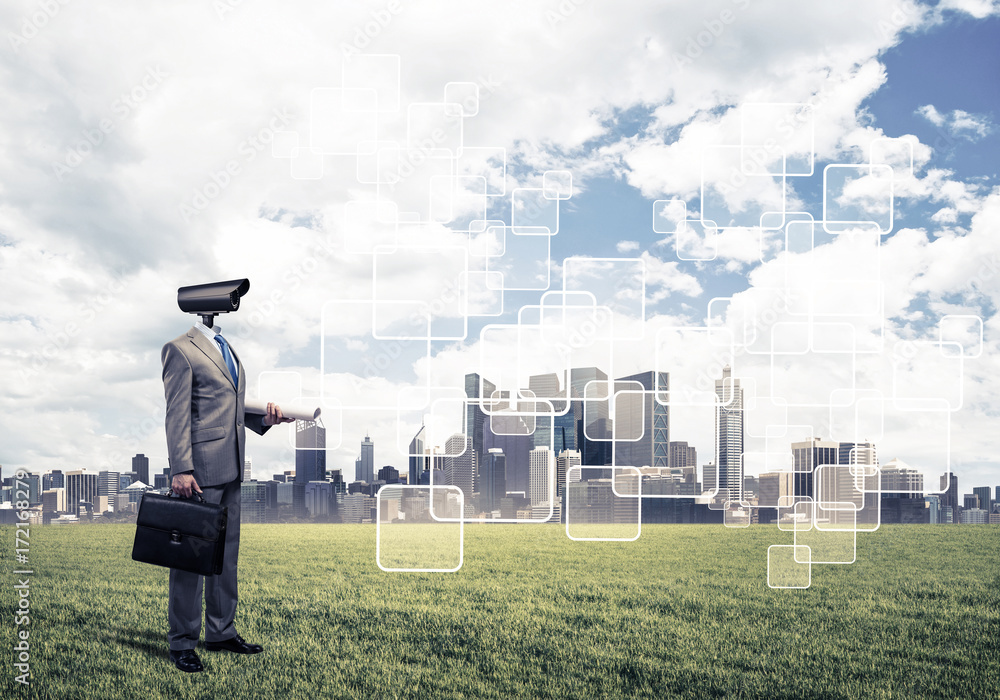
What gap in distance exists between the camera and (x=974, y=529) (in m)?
14.8

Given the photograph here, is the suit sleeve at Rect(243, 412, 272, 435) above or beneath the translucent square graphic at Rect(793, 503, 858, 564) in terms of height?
above

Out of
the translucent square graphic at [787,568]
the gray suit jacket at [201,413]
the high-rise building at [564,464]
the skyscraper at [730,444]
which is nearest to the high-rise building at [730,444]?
the skyscraper at [730,444]

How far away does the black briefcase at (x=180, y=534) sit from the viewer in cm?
527

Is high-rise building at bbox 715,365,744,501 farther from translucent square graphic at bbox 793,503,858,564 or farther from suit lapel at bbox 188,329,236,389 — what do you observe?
suit lapel at bbox 188,329,236,389

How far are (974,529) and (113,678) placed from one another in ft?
52.1

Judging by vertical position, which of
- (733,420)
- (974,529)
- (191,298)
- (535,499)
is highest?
(191,298)

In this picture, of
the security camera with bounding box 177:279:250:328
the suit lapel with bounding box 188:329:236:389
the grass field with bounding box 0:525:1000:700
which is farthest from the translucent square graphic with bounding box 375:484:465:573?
the security camera with bounding box 177:279:250:328

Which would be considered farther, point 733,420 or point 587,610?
point 733,420

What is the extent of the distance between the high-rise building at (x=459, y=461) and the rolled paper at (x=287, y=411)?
1.61 meters

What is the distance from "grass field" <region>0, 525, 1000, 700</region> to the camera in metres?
5.36

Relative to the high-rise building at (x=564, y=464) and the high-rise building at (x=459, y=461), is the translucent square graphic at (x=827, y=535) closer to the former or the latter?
the high-rise building at (x=564, y=464)

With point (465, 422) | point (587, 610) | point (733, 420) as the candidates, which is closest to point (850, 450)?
point (733, 420)

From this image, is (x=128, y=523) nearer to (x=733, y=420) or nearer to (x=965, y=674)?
(x=733, y=420)

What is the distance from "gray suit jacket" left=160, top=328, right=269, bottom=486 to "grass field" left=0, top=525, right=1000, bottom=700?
1.53 metres
